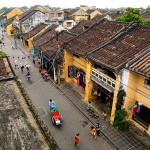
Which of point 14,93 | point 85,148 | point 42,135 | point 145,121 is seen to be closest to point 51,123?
point 85,148

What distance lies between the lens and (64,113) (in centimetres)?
2233

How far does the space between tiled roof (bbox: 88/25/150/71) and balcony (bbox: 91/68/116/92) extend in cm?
182

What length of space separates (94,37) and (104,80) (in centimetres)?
722

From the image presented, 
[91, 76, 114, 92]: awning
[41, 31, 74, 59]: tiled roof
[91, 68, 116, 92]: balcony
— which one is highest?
[41, 31, 74, 59]: tiled roof

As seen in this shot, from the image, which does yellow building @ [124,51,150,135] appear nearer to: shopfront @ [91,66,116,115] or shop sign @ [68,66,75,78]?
shopfront @ [91,66,116,115]

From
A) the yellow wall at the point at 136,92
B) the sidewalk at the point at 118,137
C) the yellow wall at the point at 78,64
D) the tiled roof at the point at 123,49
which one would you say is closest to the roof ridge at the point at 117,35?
the tiled roof at the point at 123,49

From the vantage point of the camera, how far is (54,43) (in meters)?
32.3

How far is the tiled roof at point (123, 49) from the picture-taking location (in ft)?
57.3

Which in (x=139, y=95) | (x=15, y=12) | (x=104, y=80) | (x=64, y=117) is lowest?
(x=64, y=117)

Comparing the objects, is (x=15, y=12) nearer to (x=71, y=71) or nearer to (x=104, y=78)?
(x=71, y=71)

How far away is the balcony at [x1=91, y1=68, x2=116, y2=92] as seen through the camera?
18.8 metres

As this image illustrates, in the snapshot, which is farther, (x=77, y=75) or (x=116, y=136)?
(x=77, y=75)

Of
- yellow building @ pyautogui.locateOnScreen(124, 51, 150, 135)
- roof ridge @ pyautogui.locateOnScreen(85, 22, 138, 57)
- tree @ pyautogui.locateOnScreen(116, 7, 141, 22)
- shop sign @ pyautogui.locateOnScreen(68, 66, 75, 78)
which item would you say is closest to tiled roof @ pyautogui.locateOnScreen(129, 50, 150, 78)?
yellow building @ pyautogui.locateOnScreen(124, 51, 150, 135)

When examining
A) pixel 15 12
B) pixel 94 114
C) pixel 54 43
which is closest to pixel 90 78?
pixel 94 114
